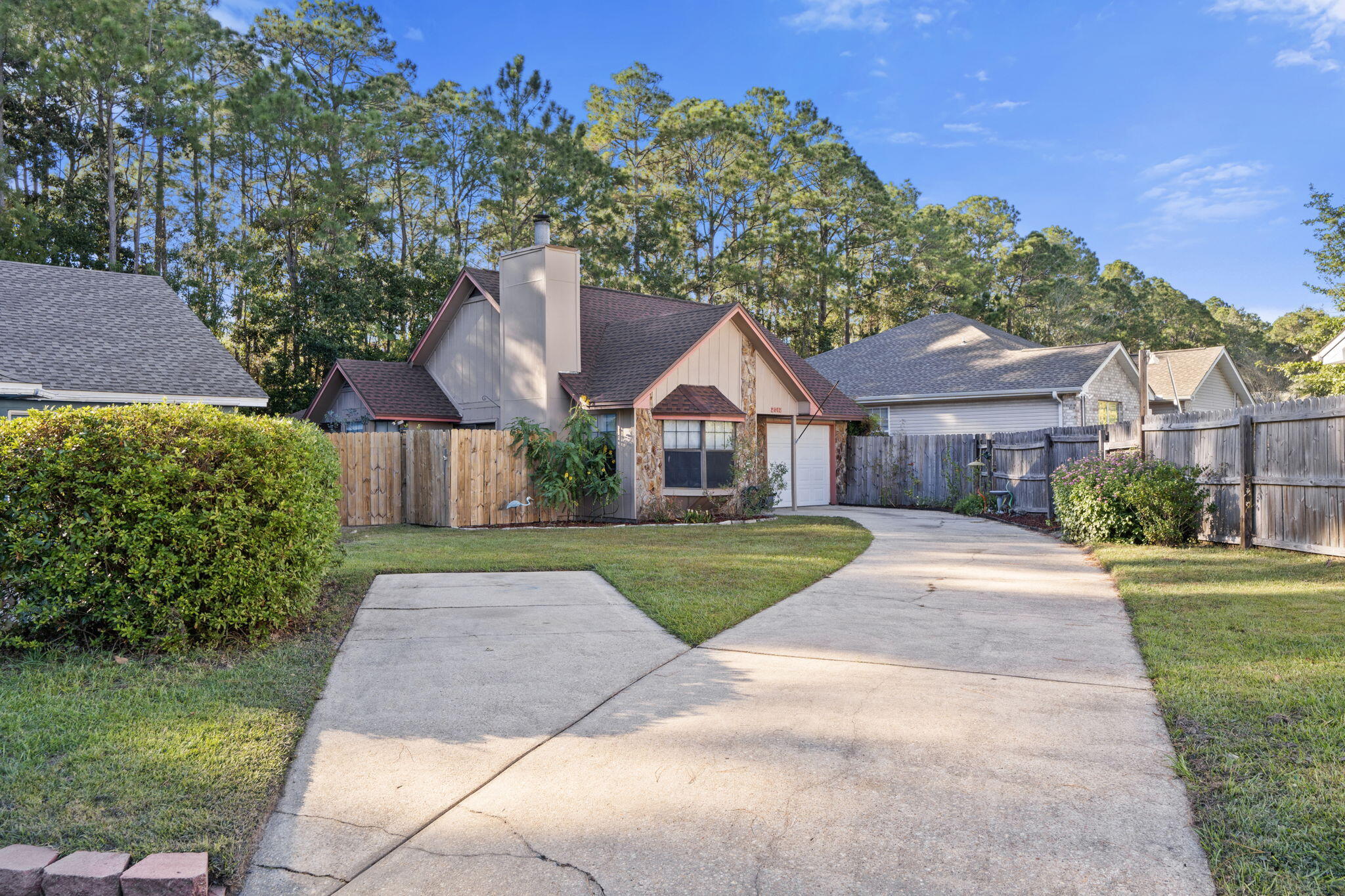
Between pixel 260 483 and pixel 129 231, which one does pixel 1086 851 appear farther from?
pixel 129 231

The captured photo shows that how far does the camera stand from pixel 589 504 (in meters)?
18.1

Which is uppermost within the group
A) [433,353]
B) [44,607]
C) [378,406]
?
[433,353]

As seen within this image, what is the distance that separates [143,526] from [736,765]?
413 centimetres

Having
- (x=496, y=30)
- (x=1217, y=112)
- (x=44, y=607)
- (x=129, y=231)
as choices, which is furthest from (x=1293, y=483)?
(x=129, y=231)

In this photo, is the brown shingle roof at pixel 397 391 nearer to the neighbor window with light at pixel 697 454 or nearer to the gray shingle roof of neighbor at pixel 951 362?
the neighbor window with light at pixel 697 454

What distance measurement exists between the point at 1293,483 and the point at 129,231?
1348 inches

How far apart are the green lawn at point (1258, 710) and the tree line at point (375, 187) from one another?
64.7ft

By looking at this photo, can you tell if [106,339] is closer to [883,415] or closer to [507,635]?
[507,635]

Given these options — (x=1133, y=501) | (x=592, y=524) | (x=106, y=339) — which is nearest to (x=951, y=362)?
(x=592, y=524)

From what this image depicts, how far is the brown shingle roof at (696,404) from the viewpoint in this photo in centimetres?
1712

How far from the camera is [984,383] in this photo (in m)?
24.5

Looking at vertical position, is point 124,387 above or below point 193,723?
above

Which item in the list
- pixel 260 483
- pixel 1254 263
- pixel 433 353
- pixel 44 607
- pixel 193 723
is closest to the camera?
pixel 193 723

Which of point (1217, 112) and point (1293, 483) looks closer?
point (1293, 483)
